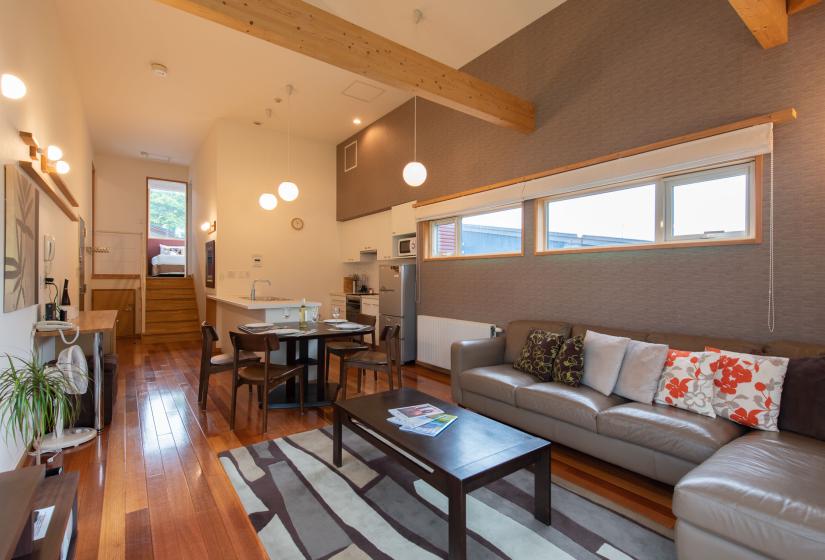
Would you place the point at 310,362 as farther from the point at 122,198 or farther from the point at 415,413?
the point at 122,198

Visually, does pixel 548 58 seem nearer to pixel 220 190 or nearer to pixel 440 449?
pixel 440 449

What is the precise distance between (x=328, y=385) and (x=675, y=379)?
303cm

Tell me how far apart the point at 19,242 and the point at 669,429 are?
153 inches

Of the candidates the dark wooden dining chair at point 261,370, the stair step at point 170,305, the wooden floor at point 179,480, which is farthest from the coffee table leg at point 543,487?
the stair step at point 170,305

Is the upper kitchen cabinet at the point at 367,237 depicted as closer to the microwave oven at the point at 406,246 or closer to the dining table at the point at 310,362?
the microwave oven at the point at 406,246

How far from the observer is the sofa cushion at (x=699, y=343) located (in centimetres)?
249

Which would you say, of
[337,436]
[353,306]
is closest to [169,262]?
[353,306]

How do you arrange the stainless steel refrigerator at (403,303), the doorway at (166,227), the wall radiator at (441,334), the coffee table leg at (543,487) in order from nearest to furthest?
the coffee table leg at (543,487) → the wall radiator at (441,334) → the stainless steel refrigerator at (403,303) → the doorway at (166,227)

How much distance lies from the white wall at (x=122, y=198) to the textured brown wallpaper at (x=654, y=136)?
24.9 ft

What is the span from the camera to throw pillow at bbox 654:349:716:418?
91.8 inches

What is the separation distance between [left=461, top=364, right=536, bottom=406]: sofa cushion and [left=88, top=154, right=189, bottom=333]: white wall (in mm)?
7784

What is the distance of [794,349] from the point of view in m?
2.31

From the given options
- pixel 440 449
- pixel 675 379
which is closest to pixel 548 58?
pixel 675 379

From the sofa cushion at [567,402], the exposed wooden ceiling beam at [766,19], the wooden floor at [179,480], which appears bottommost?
the wooden floor at [179,480]
